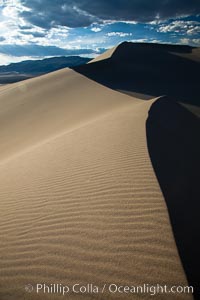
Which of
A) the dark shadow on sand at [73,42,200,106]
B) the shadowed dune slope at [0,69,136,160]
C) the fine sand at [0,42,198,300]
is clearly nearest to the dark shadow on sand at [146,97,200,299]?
the fine sand at [0,42,198,300]

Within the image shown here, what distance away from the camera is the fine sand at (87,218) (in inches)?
104

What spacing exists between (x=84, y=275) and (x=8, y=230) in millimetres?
1441

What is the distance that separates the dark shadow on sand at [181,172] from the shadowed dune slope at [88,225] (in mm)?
119

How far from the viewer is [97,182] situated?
14.0 ft

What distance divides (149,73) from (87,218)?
2072cm

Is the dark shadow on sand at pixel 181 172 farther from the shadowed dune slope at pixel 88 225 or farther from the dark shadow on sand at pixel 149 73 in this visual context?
the dark shadow on sand at pixel 149 73

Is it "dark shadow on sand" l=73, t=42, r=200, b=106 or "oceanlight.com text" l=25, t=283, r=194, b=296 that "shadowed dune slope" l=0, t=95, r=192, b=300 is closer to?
"oceanlight.com text" l=25, t=283, r=194, b=296

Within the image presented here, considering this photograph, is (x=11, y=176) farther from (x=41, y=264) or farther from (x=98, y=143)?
(x=41, y=264)

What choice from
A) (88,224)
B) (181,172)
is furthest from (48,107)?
(88,224)

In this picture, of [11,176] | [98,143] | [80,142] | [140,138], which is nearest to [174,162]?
[140,138]

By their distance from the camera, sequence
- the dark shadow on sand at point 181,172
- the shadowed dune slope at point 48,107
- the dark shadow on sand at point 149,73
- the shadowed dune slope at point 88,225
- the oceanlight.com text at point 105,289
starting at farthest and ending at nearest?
the dark shadow on sand at point 149,73
the shadowed dune slope at point 48,107
the dark shadow on sand at point 181,172
the shadowed dune slope at point 88,225
the oceanlight.com text at point 105,289

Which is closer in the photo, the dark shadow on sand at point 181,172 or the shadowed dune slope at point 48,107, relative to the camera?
the dark shadow on sand at point 181,172

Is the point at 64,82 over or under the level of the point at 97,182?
over

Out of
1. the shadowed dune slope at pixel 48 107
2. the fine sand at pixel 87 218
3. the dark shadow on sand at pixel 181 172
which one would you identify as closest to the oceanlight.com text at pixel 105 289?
the fine sand at pixel 87 218
